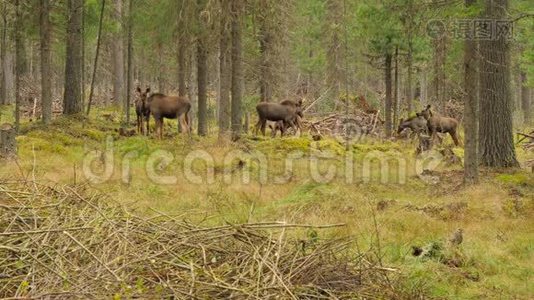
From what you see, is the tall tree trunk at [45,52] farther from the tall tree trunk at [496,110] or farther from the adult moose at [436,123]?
the adult moose at [436,123]

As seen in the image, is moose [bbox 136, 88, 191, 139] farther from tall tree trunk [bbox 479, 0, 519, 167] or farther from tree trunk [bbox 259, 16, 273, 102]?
tall tree trunk [bbox 479, 0, 519, 167]

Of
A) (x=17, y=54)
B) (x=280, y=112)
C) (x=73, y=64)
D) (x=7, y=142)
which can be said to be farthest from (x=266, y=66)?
(x=7, y=142)

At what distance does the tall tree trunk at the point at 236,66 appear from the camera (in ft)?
55.5

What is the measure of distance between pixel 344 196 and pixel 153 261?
20.7 ft

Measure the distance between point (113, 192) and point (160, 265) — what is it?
575cm

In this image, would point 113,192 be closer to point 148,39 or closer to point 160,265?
point 160,265

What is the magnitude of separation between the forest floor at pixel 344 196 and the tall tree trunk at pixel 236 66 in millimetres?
544

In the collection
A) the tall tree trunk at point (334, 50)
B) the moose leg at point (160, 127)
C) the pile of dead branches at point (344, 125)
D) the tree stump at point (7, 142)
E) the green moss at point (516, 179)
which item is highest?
the tall tree trunk at point (334, 50)

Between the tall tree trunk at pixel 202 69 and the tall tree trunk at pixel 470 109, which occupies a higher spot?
the tall tree trunk at pixel 202 69

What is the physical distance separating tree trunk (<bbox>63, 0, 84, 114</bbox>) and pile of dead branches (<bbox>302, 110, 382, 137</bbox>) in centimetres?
1005

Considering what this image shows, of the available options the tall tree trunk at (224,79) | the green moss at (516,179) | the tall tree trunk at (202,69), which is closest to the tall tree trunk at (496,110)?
the green moss at (516,179)

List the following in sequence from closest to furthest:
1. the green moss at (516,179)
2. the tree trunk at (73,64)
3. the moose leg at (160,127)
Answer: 1. the green moss at (516,179)
2. the moose leg at (160,127)
3. the tree trunk at (73,64)

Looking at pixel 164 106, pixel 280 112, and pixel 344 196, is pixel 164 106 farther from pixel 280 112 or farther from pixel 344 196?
pixel 344 196

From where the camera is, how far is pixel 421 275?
642 cm
